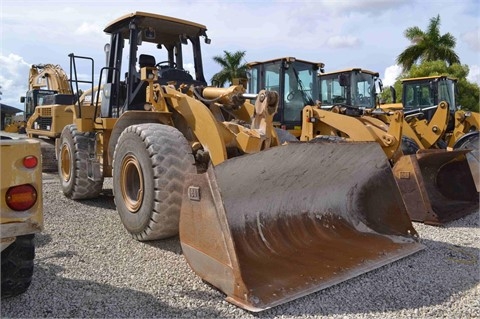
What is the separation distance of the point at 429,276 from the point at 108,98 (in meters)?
4.58

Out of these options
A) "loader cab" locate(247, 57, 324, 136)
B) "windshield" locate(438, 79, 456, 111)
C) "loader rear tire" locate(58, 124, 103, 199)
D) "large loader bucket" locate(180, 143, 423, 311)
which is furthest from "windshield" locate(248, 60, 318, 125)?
"large loader bucket" locate(180, 143, 423, 311)

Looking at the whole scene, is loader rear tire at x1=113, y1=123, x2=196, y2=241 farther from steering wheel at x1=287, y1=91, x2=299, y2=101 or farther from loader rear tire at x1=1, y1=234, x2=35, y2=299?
steering wheel at x1=287, y1=91, x2=299, y2=101

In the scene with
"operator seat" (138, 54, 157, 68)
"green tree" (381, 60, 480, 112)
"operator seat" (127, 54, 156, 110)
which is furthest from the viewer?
"green tree" (381, 60, 480, 112)

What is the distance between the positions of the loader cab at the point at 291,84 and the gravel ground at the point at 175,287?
5330 millimetres

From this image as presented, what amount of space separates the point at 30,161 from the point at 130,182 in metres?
2.24

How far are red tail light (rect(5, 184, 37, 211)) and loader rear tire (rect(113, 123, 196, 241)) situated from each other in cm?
160

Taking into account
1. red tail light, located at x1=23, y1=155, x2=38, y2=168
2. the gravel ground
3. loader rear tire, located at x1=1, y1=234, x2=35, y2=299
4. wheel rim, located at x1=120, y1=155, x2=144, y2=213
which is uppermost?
red tail light, located at x1=23, y1=155, x2=38, y2=168

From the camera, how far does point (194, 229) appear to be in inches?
137

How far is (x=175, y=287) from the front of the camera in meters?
3.50

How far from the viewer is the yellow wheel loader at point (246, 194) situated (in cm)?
335

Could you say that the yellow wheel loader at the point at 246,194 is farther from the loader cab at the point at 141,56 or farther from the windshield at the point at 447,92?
the windshield at the point at 447,92

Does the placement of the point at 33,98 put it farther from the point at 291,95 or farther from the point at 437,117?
the point at 437,117

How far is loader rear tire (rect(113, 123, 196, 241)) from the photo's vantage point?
430cm

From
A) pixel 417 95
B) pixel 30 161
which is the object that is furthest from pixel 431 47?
pixel 30 161
